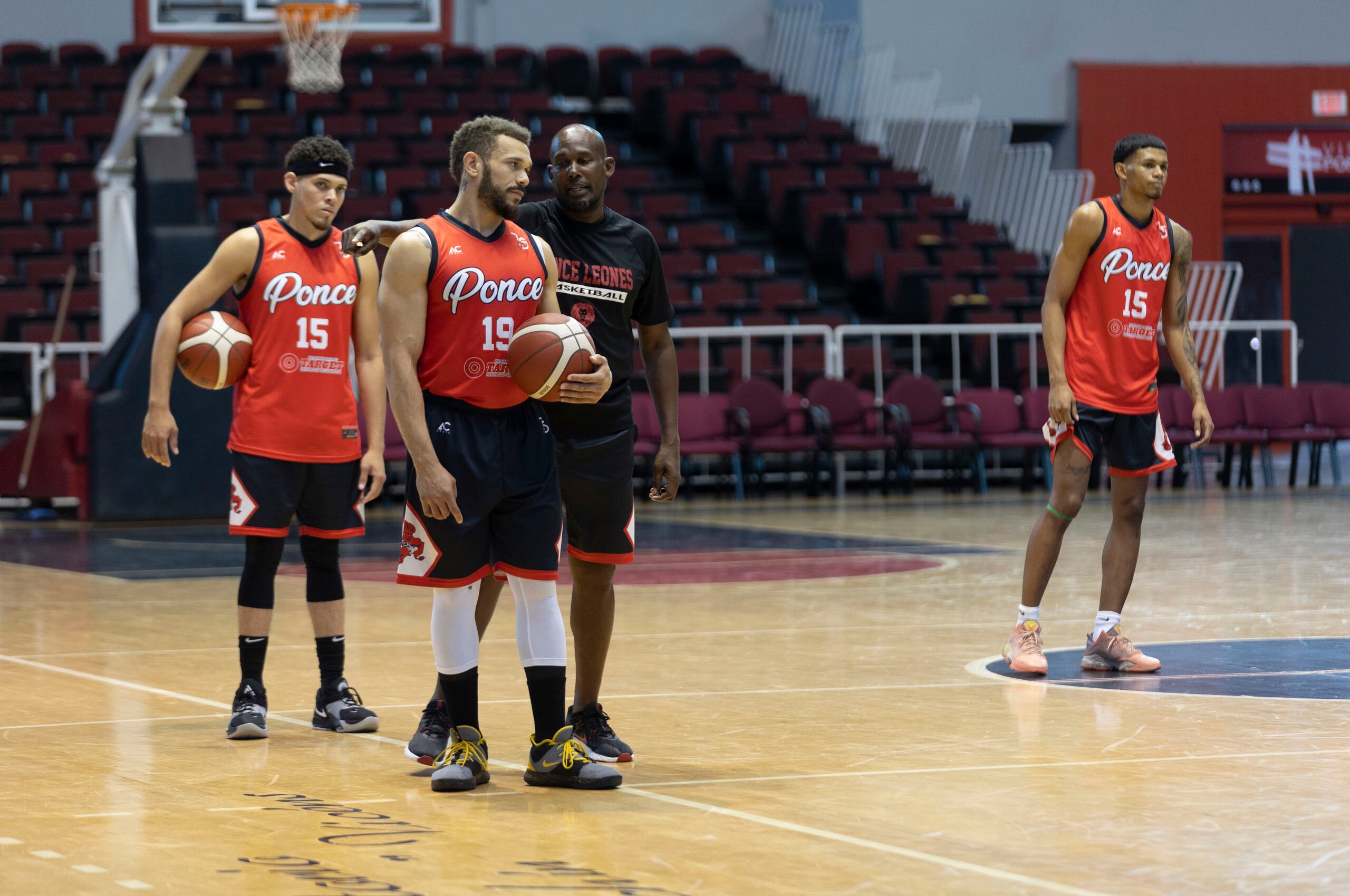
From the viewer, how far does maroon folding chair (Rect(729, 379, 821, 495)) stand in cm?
1658

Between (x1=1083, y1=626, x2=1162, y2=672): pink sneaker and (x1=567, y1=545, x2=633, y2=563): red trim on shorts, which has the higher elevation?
(x1=567, y1=545, x2=633, y2=563): red trim on shorts

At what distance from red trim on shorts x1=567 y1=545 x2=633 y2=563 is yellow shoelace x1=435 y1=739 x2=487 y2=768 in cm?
65

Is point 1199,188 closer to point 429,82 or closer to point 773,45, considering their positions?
point 773,45

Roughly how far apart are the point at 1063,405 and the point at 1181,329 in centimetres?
75

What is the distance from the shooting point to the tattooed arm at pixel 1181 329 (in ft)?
23.0

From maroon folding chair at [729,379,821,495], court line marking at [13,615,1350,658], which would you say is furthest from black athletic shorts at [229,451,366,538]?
maroon folding chair at [729,379,821,495]

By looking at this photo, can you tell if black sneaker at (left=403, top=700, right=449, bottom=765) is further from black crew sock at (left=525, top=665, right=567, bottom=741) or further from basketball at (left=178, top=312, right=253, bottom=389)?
basketball at (left=178, top=312, right=253, bottom=389)

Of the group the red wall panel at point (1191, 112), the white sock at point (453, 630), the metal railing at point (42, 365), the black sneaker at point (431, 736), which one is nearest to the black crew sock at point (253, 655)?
the black sneaker at point (431, 736)

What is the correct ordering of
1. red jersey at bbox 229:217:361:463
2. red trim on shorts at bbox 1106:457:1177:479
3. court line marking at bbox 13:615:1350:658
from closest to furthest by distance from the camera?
red jersey at bbox 229:217:361:463 < red trim on shorts at bbox 1106:457:1177:479 < court line marking at bbox 13:615:1350:658

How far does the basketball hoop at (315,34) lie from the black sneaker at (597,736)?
9.55 m

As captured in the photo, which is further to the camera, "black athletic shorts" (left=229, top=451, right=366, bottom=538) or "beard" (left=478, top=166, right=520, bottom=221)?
"black athletic shorts" (left=229, top=451, right=366, bottom=538)

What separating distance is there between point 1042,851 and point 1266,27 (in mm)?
22888

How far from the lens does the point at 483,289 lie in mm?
4730

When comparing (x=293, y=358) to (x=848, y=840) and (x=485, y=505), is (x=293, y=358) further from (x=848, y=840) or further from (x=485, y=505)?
(x=848, y=840)
